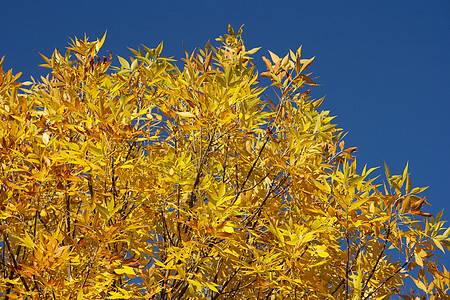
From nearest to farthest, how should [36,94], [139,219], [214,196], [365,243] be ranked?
[214,196]
[139,219]
[365,243]
[36,94]

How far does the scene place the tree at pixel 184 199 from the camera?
2455mm

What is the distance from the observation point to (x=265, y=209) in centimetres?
296

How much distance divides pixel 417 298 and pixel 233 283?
138 cm

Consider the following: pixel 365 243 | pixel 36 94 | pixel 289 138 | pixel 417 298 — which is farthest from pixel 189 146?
pixel 417 298

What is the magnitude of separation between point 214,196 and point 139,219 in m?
0.65

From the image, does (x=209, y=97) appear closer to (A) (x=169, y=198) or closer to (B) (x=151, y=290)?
(A) (x=169, y=198)

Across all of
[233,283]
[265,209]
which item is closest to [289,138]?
[265,209]

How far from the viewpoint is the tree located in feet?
8.05

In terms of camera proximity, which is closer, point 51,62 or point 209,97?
point 209,97

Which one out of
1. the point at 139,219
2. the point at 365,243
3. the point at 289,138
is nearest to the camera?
the point at 139,219

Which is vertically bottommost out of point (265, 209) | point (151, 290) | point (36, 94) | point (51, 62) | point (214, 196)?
point (151, 290)

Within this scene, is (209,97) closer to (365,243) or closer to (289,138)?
(289,138)

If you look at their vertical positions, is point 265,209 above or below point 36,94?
below

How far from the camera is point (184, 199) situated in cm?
313
